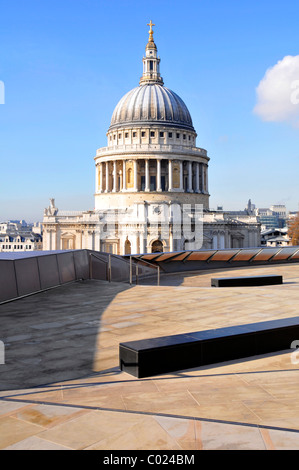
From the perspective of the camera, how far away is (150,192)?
90.4 m

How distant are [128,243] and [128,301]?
209 feet

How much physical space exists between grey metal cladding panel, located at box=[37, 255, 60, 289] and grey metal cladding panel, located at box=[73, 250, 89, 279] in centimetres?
210

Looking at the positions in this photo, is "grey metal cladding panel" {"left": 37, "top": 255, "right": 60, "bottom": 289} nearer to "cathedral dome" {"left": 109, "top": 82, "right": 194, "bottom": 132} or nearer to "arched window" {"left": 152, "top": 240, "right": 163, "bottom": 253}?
"arched window" {"left": 152, "top": 240, "right": 163, "bottom": 253}

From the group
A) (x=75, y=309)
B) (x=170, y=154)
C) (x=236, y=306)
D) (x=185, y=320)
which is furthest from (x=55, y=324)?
(x=170, y=154)

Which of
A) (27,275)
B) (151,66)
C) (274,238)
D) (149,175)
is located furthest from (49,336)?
(274,238)

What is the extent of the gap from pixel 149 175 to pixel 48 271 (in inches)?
2946

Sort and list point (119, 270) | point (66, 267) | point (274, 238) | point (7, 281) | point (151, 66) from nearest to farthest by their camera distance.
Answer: point (7, 281) → point (66, 267) → point (119, 270) → point (151, 66) → point (274, 238)

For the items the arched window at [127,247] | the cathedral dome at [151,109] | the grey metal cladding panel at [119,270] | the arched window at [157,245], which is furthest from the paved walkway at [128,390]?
the cathedral dome at [151,109]

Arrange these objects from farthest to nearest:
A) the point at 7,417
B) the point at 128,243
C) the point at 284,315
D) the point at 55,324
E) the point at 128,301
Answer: the point at 128,243, the point at 128,301, the point at 284,315, the point at 55,324, the point at 7,417

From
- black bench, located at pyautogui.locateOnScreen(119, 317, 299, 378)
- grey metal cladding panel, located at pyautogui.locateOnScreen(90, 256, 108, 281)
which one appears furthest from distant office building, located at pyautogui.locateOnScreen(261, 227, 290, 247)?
black bench, located at pyautogui.locateOnScreen(119, 317, 299, 378)

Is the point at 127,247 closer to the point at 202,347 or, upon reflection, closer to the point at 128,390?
the point at 202,347

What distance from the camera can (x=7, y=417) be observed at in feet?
20.9
